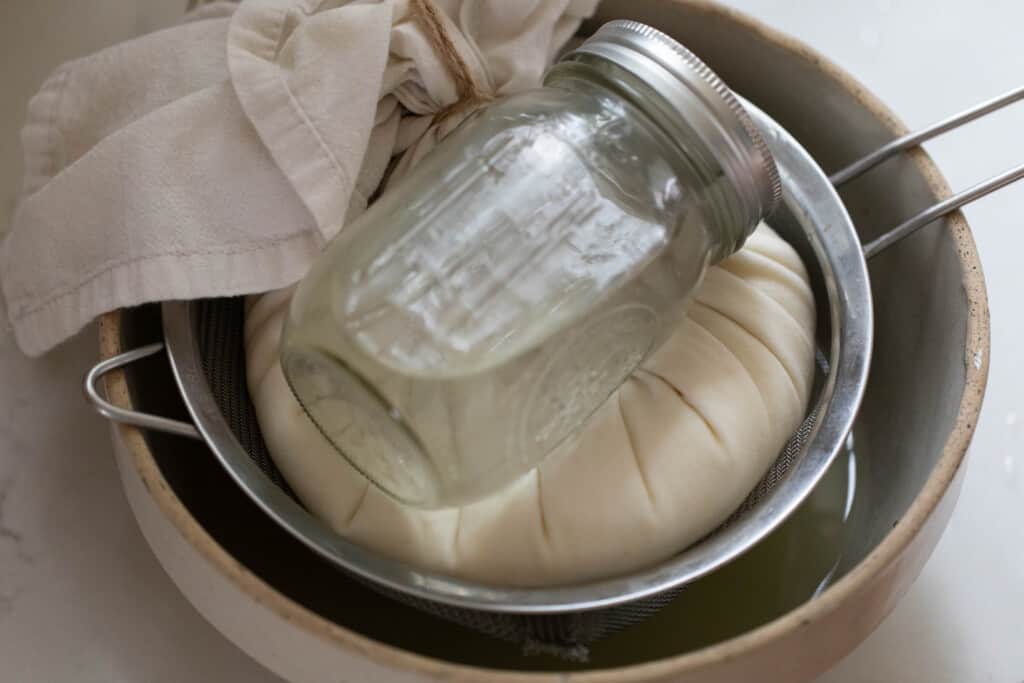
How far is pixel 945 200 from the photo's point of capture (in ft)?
Answer: 1.96

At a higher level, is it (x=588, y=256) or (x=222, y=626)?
(x=588, y=256)

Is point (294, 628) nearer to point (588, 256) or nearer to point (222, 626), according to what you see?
point (222, 626)

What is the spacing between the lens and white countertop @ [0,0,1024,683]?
616 millimetres

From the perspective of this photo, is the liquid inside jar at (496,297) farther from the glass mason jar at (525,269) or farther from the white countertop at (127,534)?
the white countertop at (127,534)

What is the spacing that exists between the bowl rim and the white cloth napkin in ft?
0.14

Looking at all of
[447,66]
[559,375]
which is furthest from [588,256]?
[447,66]

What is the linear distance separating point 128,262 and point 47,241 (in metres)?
0.06

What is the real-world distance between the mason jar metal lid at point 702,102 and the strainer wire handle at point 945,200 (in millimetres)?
112

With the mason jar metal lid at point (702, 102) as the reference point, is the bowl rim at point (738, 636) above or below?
below

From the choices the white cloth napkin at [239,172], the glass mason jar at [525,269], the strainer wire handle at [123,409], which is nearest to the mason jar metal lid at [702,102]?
the glass mason jar at [525,269]

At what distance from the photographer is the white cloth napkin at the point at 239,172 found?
0.55 meters

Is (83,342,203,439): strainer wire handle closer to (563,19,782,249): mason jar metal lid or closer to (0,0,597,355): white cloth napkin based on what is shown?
(0,0,597,355): white cloth napkin

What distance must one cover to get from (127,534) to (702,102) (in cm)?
42

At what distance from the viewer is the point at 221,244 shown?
0.56m
